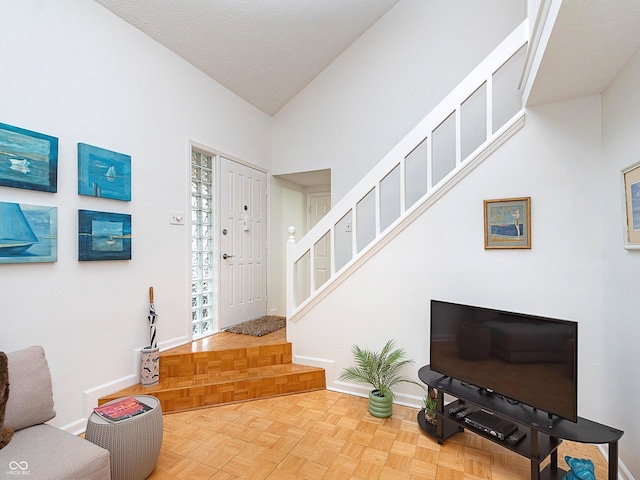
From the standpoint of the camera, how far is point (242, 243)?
4.35 metres

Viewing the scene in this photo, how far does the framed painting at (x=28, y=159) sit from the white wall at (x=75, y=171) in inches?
2.9

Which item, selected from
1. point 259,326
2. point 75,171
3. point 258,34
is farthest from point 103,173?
point 259,326

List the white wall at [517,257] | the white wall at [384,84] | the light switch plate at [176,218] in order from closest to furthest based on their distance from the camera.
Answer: the white wall at [517,257] < the light switch plate at [176,218] < the white wall at [384,84]

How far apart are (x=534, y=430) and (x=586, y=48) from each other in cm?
210

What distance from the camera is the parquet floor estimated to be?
2.04 metres

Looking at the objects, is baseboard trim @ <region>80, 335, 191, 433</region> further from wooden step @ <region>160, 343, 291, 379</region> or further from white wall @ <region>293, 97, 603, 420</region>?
white wall @ <region>293, 97, 603, 420</region>

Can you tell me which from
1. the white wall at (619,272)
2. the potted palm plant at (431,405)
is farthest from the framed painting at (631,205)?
the potted palm plant at (431,405)

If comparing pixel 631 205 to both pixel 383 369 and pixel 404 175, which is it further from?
pixel 383 369

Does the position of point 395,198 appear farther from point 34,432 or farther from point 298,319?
point 34,432

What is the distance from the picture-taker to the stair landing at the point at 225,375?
281 cm

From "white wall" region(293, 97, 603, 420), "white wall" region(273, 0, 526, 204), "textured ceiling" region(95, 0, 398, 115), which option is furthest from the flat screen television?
"textured ceiling" region(95, 0, 398, 115)

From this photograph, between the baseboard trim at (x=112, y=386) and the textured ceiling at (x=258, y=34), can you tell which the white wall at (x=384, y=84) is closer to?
the textured ceiling at (x=258, y=34)

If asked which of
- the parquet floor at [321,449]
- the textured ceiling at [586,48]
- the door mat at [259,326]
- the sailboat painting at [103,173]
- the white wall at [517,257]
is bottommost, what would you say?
the parquet floor at [321,449]

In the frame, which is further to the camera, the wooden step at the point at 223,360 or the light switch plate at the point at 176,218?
the light switch plate at the point at 176,218
